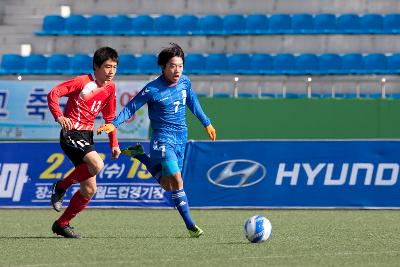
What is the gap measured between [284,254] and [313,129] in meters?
11.2

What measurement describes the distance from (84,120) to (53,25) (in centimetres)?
1508

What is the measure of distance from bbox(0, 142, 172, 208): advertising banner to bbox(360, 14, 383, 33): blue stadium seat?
846cm

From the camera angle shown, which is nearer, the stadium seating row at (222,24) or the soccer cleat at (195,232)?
the soccer cleat at (195,232)

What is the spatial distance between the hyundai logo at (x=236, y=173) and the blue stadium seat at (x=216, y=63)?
683 centimetres

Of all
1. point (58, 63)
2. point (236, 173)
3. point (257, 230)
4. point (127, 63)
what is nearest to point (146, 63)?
point (127, 63)

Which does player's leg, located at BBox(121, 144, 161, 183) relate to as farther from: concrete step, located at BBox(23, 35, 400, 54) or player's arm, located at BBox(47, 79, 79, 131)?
concrete step, located at BBox(23, 35, 400, 54)

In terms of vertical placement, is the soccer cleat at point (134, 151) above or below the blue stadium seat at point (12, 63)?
above

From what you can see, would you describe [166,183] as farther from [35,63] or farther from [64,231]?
[35,63]

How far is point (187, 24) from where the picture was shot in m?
24.9

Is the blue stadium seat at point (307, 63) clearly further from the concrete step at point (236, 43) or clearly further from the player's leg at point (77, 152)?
the player's leg at point (77, 152)

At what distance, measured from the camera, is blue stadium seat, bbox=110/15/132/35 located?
25406mm

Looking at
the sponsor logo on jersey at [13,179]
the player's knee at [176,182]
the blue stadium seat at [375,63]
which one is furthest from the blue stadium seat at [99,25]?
the player's knee at [176,182]

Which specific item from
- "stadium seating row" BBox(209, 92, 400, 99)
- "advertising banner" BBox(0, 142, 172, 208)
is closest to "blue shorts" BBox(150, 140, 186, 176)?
"advertising banner" BBox(0, 142, 172, 208)

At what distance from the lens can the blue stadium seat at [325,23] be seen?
2408 centimetres
